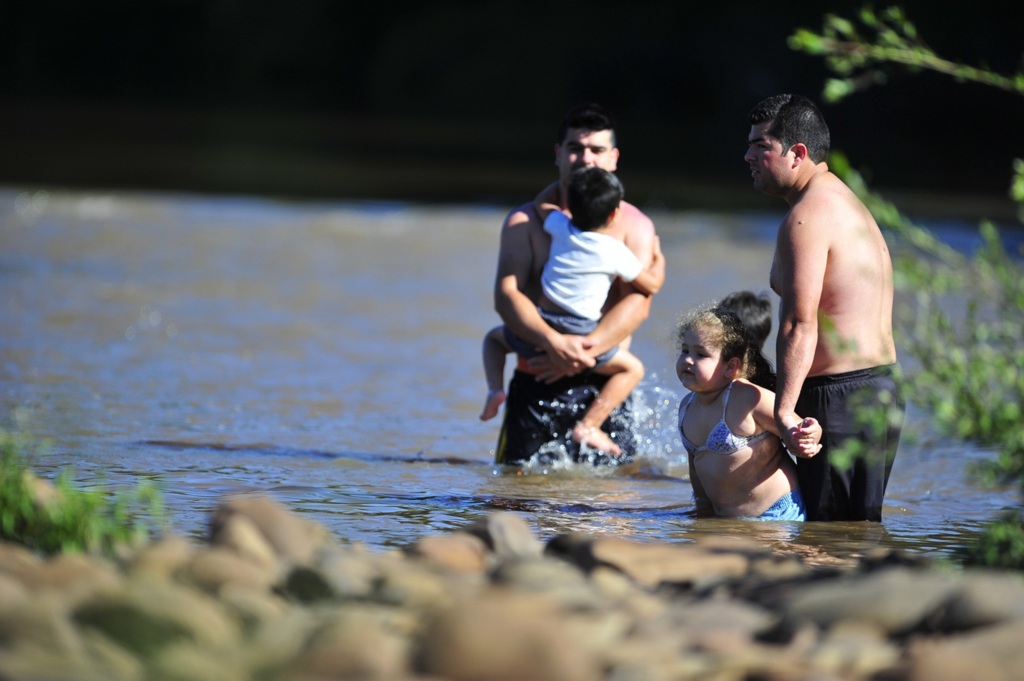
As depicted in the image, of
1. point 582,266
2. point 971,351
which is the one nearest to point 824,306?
point 971,351

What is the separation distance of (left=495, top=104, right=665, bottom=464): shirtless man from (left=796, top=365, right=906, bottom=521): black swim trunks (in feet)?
4.70

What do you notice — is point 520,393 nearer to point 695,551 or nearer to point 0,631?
point 695,551

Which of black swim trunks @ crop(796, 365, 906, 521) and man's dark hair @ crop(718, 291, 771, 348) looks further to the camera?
man's dark hair @ crop(718, 291, 771, 348)

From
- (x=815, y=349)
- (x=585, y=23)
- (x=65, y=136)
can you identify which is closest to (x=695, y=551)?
(x=815, y=349)

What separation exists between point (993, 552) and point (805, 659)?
999mm

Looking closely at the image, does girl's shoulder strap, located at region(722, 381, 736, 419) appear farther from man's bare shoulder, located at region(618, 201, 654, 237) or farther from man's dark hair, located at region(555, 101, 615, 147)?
man's dark hair, located at region(555, 101, 615, 147)

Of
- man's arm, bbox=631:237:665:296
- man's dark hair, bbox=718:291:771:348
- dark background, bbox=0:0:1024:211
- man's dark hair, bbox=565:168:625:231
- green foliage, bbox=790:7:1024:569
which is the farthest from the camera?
dark background, bbox=0:0:1024:211

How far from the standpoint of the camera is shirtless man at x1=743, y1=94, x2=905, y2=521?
16.6 ft

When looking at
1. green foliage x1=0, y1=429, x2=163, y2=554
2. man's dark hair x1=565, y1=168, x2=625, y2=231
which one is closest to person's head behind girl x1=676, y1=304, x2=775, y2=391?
man's dark hair x1=565, y1=168, x2=625, y2=231

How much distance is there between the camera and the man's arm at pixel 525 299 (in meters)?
6.57

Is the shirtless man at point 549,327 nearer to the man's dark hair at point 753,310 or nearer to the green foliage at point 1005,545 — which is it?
the man's dark hair at point 753,310

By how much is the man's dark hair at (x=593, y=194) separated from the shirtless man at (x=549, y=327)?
0.18 m

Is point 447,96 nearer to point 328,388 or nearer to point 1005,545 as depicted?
point 328,388

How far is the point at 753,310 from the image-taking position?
615 centimetres
